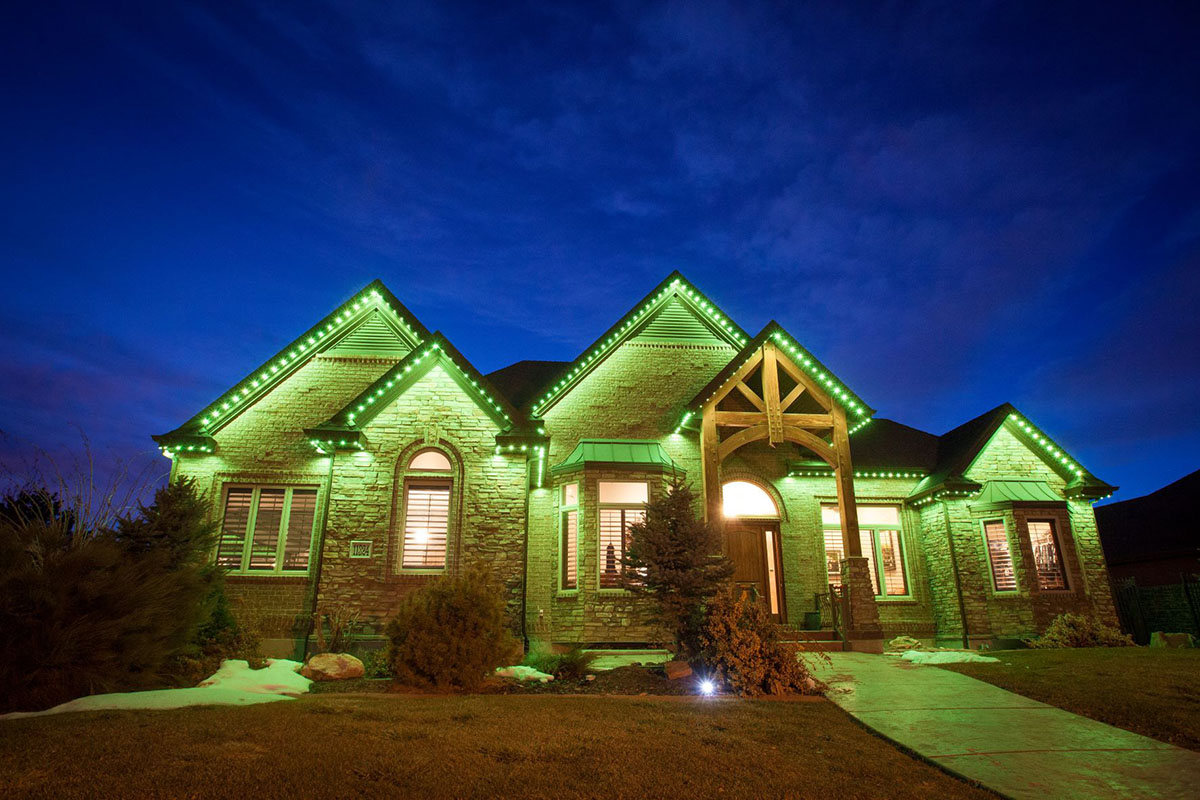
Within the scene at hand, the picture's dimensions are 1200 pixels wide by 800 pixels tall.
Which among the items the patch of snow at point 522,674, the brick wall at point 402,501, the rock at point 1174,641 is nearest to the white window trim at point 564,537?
the brick wall at point 402,501

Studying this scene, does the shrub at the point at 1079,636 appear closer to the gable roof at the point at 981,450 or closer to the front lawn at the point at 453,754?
the gable roof at the point at 981,450

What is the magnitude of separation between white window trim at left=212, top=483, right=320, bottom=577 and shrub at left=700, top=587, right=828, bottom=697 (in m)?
9.66

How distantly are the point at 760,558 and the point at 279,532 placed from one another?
1173 cm

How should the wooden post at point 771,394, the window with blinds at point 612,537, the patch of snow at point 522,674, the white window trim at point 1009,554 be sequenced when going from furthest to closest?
1. the white window trim at point 1009,554
2. the wooden post at point 771,394
3. the window with blinds at point 612,537
4. the patch of snow at point 522,674

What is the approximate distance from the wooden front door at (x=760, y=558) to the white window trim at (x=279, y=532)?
9.94 m

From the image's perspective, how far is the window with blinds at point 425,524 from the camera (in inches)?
566

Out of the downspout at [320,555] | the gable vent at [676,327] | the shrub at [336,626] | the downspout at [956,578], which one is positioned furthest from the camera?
the gable vent at [676,327]

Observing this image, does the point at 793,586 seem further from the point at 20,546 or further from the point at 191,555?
the point at 20,546

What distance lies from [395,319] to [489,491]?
5.85 metres

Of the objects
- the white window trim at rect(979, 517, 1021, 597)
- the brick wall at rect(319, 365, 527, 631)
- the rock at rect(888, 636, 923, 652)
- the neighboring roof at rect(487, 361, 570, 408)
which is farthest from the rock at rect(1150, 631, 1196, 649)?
the neighboring roof at rect(487, 361, 570, 408)

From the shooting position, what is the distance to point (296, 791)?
15.3 ft

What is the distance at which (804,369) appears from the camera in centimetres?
1638

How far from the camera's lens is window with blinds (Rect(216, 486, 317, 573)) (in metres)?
15.0

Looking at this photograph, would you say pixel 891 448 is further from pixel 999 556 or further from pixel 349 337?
pixel 349 337
